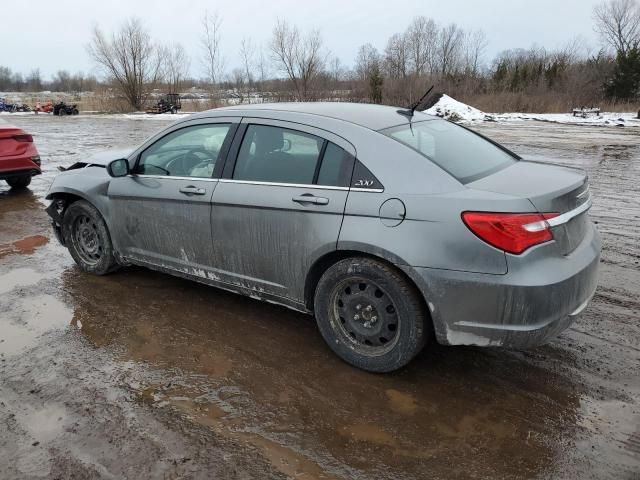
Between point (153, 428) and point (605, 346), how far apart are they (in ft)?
10.0

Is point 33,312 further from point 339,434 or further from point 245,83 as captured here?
point 245,83

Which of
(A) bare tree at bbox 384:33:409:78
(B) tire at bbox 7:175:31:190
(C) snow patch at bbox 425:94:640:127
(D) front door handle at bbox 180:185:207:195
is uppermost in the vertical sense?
(A) bare tree at bbox 384:33:409:78

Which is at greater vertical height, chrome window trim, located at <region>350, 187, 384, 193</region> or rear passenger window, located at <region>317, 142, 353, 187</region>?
rear passenger window, located at <region>317, 142, 353, 187</region>

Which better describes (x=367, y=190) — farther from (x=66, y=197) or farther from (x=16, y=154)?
(x=16, y=154)

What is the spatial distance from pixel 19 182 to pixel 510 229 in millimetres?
9513

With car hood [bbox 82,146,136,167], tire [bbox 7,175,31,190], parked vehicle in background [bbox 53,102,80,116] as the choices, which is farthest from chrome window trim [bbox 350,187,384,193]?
parked vehicle in background [bbox 53,102,80,116]

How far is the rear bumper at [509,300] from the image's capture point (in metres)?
2.64

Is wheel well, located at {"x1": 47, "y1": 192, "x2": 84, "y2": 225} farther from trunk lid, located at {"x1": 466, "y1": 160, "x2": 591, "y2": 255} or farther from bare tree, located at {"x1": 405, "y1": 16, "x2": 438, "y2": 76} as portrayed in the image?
bare tree, located at {"x1": 405, "y1": 16, "x2": 438, "y2": 76}

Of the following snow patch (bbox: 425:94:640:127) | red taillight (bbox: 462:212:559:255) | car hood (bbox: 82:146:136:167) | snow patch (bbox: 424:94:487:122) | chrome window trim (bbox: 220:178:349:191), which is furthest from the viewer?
snow patch (bbox: 424:94:487:122)

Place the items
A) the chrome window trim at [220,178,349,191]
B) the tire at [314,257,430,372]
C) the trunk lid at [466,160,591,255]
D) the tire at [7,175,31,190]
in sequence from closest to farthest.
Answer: the trunk lid at [466,160,591,255]
the tire at [314,257,430,372]
the chrome window trim at [220,178,349,191]
the tire at [7,175,31,190]

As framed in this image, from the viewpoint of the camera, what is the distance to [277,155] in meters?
3.51

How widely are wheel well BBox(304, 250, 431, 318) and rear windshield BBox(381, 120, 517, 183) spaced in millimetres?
666

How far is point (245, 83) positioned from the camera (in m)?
50.6

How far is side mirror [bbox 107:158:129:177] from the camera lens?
4223 mm
